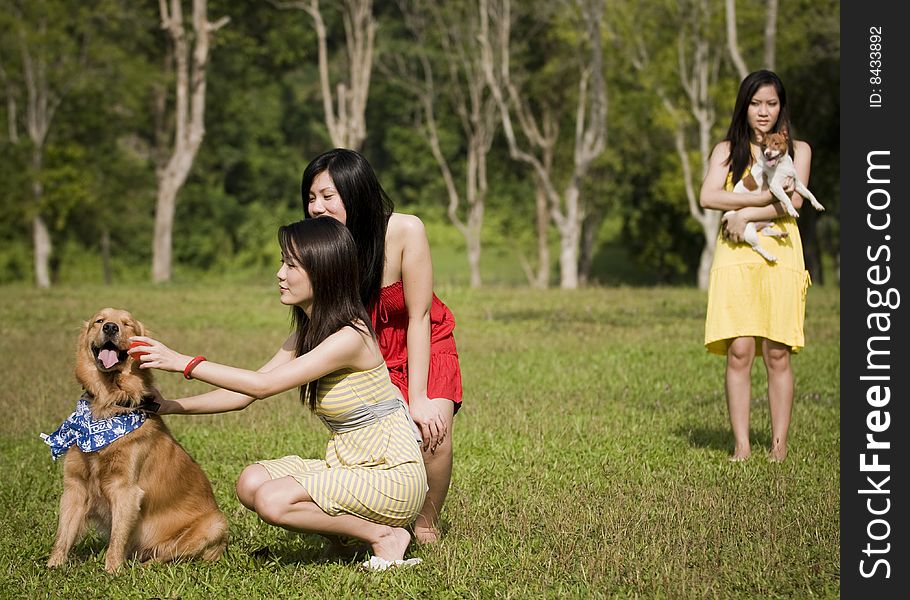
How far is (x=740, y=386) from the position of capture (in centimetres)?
726

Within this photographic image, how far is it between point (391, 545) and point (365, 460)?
415 mm

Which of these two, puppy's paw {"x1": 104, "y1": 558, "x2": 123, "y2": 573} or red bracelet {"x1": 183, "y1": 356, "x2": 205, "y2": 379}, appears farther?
puppy's paw {"x1": 104, "y1": 558, "x2": 123, "y2": 573}

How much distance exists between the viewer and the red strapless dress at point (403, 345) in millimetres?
5426

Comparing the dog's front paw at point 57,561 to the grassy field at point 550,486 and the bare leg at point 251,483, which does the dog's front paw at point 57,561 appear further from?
the bare leg at point 251,483

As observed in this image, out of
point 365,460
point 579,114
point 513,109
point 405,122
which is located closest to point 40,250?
point 405,122

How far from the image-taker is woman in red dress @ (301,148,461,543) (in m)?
5.12

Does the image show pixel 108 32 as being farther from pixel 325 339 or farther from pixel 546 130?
pixel 325 339

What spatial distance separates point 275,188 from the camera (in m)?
47.0

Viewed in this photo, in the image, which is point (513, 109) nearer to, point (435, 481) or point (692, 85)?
point (692, 85)

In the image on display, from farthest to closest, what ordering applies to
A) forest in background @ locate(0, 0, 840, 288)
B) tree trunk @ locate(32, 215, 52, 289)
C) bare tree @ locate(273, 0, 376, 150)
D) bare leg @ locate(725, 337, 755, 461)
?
tree trunk @ locate(32, 215, 52, 289) < bare tree @ locate(273, 0, 376, 150) < forest in background @ locate(0, 0, 840, 288) < bare leg @ locate(725, 337, 755, 461)

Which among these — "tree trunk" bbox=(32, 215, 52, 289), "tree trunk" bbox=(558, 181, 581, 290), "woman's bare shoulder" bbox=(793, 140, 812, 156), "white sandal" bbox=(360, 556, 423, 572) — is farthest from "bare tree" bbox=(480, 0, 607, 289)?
"white sandal" bbox=(360, 556, 423, 572)

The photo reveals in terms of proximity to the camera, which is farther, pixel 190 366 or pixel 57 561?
pixel 57 561

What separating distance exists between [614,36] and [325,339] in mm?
30113

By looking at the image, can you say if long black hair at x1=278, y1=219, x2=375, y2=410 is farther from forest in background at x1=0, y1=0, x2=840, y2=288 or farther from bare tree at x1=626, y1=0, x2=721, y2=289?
bare tree at x1=626, y1=0, x2=721, y2=289
